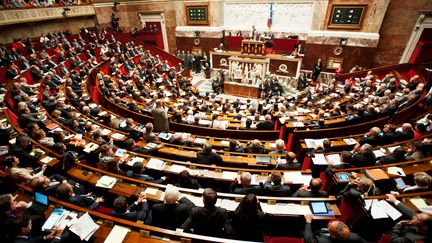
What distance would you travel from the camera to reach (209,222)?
2623mm

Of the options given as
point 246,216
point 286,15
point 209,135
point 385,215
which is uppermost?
point 286,15

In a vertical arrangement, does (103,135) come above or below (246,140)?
above

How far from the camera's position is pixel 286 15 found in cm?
1413

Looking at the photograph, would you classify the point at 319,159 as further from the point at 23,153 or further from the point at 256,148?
the point at 23,153

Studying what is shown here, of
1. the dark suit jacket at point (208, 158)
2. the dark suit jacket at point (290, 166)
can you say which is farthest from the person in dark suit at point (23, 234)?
the dark suit jacket at point (290, 166)

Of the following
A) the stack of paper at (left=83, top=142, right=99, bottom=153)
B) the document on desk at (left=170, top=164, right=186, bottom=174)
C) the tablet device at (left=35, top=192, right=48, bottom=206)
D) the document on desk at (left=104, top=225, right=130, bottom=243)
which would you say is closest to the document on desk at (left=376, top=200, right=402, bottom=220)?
the document on desk at (left=170, top=164, right=186, bottom=174)

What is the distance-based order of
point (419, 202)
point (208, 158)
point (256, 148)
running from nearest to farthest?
point (419, 202) → point (208, 158) → point (256, 148)

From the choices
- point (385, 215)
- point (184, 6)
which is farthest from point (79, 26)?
point (385, 215)

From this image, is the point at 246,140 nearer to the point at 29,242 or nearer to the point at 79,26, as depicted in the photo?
the point at 29,242

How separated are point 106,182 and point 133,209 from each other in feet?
2.78

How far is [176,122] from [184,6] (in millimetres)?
13154

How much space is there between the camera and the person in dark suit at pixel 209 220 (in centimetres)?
260

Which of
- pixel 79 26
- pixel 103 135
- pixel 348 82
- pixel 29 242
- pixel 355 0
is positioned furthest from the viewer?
pixel 79 26

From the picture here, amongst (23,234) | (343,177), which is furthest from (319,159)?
(23,234)
